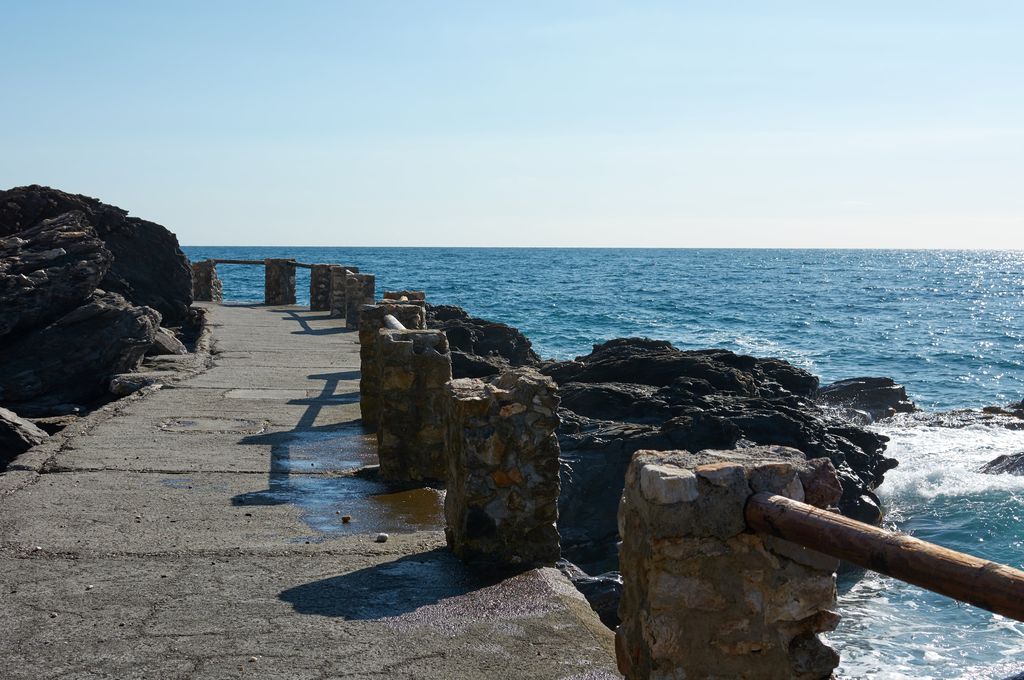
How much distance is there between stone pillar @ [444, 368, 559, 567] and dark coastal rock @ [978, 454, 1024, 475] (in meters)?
16.6

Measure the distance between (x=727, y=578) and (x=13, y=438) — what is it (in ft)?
31.9

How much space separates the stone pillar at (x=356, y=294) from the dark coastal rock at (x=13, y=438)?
428 inches

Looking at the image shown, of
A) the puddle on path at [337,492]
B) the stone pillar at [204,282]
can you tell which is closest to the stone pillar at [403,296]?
the puddle on path at [337,492]

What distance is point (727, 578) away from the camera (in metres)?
4.01

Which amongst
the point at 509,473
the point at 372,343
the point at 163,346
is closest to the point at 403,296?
the point at 372,343

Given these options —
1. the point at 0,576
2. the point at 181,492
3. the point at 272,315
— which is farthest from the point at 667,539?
the point at 272,315

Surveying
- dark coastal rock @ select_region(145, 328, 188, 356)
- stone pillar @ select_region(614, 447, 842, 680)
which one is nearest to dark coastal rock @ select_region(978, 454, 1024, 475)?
dark coastal rock @ select_region(145, 328, 188, 356)

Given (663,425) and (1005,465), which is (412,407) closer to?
(663,425)

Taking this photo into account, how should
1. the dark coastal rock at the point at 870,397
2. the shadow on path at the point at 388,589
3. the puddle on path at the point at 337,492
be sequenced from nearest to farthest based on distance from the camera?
the shadow on path at the point at 388,589 → the puddle on path at the point at 337,492 → the dark coastal rock at the point at 870,397

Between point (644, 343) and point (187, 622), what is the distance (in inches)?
648

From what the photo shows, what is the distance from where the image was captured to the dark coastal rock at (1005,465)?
20.3 m

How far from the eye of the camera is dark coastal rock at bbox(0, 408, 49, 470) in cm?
1116

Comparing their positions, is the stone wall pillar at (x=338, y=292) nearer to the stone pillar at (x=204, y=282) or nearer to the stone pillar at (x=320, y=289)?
the stone pillar at (x=320, y=289)

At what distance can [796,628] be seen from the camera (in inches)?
161
